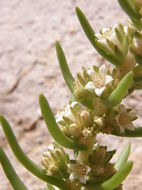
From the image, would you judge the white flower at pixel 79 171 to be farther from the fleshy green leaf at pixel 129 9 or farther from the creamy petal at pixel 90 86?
the fleshy green leaf at pixel 129 9

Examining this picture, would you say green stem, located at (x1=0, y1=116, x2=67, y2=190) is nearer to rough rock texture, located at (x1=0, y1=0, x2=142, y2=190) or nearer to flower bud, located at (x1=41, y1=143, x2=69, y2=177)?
flower bud, located at (x1=41, y1=143, x2=69, y2=177)

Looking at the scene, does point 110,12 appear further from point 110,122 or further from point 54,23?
point 110,122

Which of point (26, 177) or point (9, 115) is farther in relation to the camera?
point (9, 115)

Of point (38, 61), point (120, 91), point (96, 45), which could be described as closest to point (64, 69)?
point (96, 45)

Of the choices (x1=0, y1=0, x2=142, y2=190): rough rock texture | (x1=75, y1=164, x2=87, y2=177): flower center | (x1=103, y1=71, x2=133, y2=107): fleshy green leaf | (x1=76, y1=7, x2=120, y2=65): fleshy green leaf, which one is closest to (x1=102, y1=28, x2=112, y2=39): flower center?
(x1=76, y1=7, x2=120, y2=65): fleshy green leaf

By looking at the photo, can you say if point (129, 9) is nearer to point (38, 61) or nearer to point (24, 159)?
point (24, 159)

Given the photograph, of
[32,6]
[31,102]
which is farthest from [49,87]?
[32,6]

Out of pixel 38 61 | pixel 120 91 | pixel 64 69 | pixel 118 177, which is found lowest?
pixel 118 177
